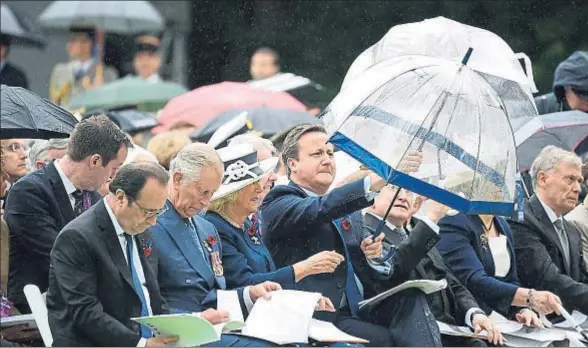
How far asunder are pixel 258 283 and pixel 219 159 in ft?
2.03

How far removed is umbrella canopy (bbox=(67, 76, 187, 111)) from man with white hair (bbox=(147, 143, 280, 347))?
701 centimetres

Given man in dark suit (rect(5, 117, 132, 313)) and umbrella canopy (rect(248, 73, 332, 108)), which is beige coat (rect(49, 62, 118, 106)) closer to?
umbrella canopy (rect(248, 73, 332, 108))

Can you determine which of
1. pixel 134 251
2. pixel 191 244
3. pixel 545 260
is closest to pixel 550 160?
pixel 545 260

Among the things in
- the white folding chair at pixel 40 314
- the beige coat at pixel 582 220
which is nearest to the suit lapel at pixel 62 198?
the white folding chair at pixel 40 314

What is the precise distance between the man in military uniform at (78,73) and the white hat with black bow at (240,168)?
292 inches

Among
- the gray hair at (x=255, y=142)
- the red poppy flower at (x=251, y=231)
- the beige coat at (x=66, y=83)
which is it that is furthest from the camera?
the beige coat at (x=66, y=83)

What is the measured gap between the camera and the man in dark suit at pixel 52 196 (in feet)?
28.4

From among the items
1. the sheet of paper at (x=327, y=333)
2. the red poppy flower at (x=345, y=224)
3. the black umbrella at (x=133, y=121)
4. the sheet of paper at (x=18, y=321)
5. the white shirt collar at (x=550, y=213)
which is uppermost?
the red poppy flower at (x=345, y=224)

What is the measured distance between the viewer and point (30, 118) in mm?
8930

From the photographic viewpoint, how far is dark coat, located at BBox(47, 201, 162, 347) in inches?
306

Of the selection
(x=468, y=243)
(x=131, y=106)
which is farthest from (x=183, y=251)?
(x=131, y=106)

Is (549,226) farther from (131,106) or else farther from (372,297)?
(131,106)

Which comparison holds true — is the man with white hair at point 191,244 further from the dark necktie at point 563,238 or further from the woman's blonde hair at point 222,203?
the dark necktie at point 563,238

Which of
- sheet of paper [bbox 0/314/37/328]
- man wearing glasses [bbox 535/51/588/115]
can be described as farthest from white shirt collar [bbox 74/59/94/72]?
sheet of paper [bbox 0/314/37/328]
